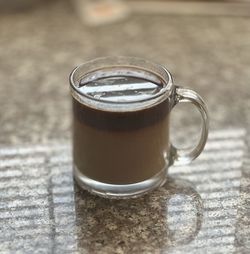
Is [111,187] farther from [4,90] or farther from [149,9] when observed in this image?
[149,9]

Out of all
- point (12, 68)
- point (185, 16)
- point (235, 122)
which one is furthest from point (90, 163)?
point (185, 16)

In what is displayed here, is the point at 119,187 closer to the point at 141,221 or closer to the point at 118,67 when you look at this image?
the point at 141,221

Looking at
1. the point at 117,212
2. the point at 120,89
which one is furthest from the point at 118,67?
the point at 117,212

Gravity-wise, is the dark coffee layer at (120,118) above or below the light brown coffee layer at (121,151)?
above

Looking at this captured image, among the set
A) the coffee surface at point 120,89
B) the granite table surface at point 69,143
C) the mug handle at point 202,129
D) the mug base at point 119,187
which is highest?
the coffee surface at point 120,89

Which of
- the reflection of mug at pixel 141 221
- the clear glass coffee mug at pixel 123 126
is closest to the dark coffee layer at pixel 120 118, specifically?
the clear glass coffee mug at pixel 123 126

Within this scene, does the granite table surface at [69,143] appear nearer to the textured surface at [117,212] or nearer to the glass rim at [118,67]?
the textured surface at [117,212]

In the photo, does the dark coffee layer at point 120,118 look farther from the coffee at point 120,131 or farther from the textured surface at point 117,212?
the textured surface at point 117,212
